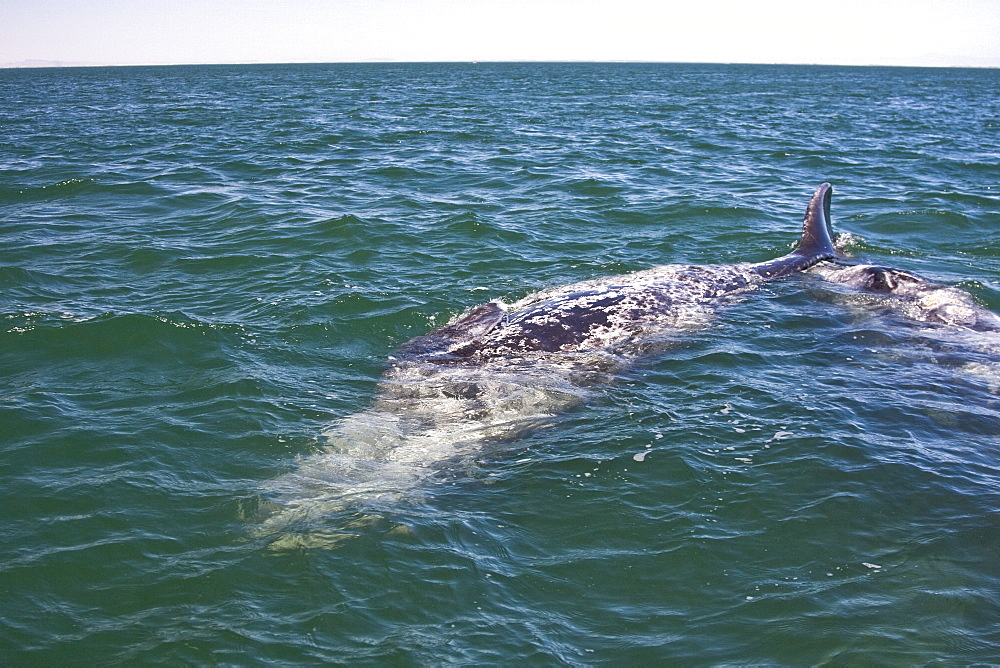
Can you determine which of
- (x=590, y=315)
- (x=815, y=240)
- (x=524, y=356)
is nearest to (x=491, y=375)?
(x=524, y=356)

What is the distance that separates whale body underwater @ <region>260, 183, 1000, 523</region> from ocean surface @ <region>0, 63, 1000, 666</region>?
0.13 metres

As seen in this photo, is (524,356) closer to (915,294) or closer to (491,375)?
(491,375)


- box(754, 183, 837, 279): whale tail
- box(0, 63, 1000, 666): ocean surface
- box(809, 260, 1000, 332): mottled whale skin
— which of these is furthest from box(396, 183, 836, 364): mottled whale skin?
box(809, 260, 1000, 332): mottled whale skin

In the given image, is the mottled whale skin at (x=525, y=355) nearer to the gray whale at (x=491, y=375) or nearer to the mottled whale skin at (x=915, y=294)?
the gray whale at (x=491, y=375)

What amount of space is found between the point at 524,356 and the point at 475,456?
191 centimetres

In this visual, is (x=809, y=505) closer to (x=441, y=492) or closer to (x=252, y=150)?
(x=441, y=492)

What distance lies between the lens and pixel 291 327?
1004 centimetres

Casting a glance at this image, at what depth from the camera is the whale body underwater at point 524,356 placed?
6832 millimetres

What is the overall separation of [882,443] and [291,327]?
680 centimetres

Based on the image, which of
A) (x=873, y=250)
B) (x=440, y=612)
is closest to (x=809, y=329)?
(x=873, y=250)

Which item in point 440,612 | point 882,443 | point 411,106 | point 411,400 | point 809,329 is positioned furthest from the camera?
point 411,106

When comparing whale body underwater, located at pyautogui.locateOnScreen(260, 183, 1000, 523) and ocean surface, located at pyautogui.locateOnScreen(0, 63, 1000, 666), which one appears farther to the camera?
whale body underwater, located at pyautogui.locateOnScreen(260, 183, 1000, 523)

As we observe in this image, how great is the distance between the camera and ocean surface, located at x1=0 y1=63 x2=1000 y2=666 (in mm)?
5027

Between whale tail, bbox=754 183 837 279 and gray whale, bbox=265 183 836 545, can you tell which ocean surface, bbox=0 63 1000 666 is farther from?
whale tail, bbox=754 183 837 279
